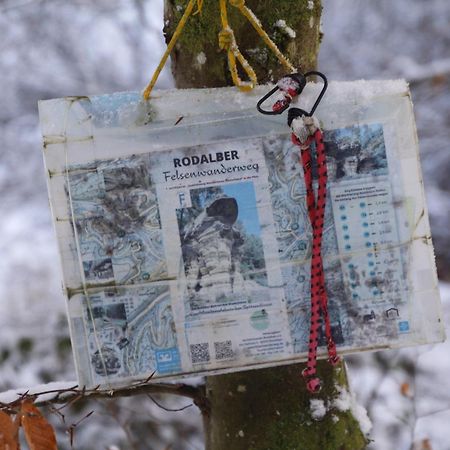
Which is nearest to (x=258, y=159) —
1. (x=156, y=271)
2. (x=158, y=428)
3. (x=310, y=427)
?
(x=156, y=271)

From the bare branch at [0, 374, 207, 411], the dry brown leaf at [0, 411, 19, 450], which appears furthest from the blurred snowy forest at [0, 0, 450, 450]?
the dry brown leaf at [0, 411, 19, 450]

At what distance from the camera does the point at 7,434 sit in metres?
0.76

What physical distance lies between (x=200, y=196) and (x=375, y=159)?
0.23 m

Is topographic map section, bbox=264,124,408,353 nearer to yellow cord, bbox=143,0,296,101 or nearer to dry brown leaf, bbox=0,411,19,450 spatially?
yellow cord, bbox=143,0,296,101

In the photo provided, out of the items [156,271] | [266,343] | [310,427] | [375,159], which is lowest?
[310,427]

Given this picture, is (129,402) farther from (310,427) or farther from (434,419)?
(310,427)

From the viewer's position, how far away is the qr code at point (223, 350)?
0.78 m

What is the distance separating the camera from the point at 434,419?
275cm

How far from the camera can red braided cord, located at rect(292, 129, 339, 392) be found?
0.74 meters

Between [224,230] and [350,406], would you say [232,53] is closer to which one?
[224,230]

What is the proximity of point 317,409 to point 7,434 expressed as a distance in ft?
1.40

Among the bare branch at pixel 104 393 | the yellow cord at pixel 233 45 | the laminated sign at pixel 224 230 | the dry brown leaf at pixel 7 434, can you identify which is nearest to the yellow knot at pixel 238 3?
the yellow cord at pixel 233 45

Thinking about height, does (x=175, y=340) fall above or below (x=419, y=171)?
below

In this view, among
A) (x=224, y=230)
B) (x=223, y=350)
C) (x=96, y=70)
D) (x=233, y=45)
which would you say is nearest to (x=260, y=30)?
(x=233, y=45)
